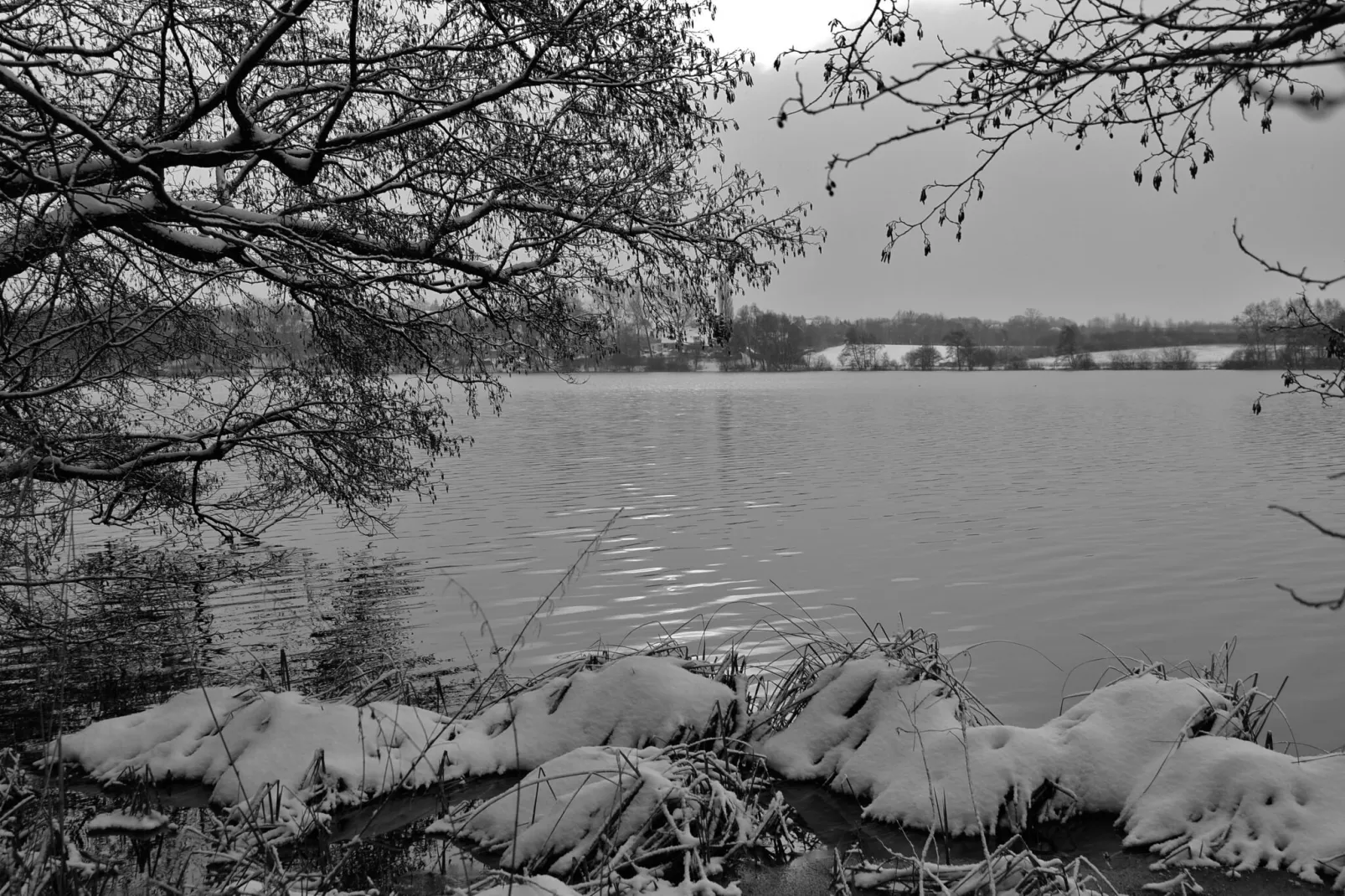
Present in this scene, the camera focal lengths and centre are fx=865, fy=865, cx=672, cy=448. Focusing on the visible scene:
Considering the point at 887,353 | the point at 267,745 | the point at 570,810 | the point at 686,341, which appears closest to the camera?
the point at 570,810

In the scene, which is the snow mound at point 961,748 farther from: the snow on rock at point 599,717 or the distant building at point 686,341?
the distant building at point 686,341

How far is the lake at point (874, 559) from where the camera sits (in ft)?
36.8

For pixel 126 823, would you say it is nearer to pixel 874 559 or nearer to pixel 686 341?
pixel 686 341

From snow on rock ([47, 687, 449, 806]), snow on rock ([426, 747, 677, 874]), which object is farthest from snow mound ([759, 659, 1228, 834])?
snow on rock ([47, 687, 449, 806])

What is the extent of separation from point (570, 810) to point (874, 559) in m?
12.3

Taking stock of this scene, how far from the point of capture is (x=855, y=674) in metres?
6.45

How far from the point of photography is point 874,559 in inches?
640

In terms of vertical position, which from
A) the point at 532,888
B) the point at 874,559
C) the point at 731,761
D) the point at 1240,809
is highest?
the point at 532,888

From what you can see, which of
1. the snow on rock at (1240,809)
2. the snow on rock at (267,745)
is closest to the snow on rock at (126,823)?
the snow on rock at (267,745)

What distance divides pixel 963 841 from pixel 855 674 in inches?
61.6

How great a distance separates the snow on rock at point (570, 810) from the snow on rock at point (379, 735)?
618 millimetres

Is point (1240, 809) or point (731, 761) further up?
point (1240, 809)

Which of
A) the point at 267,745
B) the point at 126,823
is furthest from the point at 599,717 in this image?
the point at 126,823

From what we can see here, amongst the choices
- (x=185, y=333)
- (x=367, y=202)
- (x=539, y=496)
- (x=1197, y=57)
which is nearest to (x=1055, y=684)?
(x=1197, y=57)
